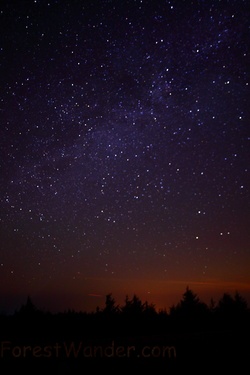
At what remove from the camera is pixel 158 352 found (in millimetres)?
5488

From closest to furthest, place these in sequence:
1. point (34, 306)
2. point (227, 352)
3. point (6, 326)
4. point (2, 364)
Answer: point (2, 364) < point (227, 352) < point (6, 326) < point (34, 306)

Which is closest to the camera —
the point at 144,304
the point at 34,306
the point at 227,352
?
the point at 227,352

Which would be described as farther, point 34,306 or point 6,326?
point 34,306

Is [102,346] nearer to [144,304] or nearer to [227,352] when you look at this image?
[227,352]

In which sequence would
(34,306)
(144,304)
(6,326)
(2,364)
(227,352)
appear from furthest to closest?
(144,304), (34,306), (6,326), (227,352), (2,364)

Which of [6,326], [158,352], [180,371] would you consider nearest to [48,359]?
[158,352]

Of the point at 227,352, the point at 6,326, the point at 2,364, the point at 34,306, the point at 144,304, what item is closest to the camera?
the point at 2,364

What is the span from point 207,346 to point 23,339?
314cm

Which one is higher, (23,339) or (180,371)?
(23,339)

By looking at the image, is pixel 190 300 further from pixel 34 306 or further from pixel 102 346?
pixel 102 346

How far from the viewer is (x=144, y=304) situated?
30.6 m

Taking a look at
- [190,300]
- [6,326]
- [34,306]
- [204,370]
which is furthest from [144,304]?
[204,370]

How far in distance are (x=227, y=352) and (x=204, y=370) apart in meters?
0.51

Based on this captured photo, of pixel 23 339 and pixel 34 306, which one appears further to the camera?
pixel 34 306
